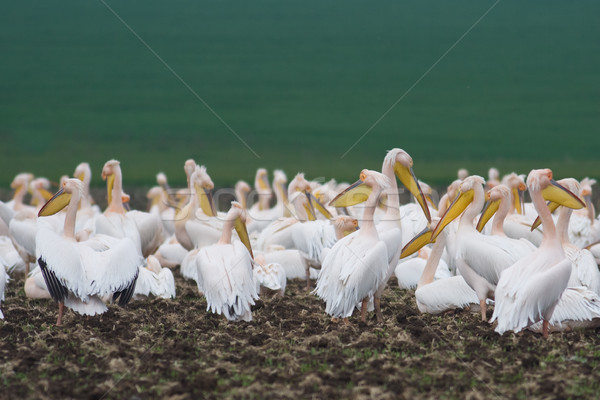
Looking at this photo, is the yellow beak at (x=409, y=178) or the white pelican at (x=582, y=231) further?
the white pelican at (x=582, y=231)

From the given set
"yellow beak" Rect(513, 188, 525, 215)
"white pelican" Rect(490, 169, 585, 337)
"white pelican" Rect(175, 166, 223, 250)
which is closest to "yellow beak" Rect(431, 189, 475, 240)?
"white pelican" Rect(490, 169, 585, 337)

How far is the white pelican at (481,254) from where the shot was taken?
540 cm

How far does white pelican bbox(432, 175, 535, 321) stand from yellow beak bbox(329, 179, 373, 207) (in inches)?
24.9

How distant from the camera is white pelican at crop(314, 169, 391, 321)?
5191 millimetres

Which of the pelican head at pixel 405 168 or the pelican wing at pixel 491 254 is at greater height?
the pelican head at pixel 405 168

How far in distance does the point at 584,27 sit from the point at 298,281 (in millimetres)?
16095

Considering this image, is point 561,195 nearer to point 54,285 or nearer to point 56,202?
point 54,285

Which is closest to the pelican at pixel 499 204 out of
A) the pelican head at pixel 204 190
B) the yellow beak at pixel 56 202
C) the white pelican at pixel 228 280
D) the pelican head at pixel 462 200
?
the pelican head at pixel 462 200

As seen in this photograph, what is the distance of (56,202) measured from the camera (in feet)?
20.6

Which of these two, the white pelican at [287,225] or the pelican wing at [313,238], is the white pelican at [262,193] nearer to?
the white pelican at [287,225]

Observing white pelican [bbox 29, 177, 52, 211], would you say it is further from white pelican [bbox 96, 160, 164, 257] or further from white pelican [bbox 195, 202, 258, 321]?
white pelican [bbox 195, 202, 258, 321]

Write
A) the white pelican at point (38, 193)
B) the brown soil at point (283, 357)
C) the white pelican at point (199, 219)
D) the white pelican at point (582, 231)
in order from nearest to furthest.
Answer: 1. the brown soil at point (283, 357)
2. the white pelican at point (199, 219)
3. the white pelican at point (582, 231)
4. the white pelican at point (38, 193)

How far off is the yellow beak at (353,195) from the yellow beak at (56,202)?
2219mm

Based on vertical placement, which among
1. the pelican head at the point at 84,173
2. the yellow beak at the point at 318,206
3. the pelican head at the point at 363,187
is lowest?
the pelican head at the point at 84,173
